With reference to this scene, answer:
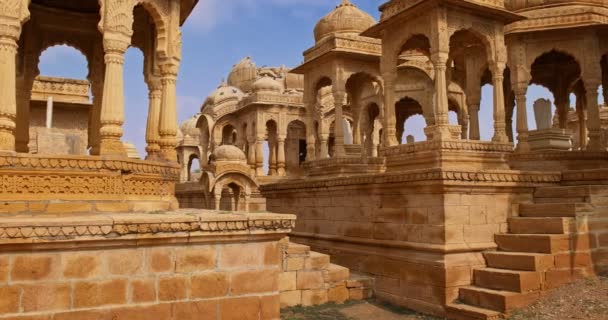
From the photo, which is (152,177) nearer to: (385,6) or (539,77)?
(385,6)

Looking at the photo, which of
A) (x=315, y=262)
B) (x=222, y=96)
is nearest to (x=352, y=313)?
(x=315, y=262)

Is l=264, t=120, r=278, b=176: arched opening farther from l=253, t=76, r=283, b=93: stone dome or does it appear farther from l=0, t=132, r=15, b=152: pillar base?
l=0, t=132, r=15, b=152: pillar base

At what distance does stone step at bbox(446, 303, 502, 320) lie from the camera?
6.90 meters

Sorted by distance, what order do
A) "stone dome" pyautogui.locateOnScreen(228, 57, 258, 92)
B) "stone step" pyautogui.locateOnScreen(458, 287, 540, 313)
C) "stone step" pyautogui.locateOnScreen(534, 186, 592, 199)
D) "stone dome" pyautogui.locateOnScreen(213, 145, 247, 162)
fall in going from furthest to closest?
1. "stone dome" pyautogui.locateOnScreen(228, 57, 258, 92)
2. "stone dome" pyautogui.locateOnScreen(213, 145, 247, 162)
3. "stone step" pyautogui.locateOnScreen(534, 186, 592, 199)
4. "stone step" pyautogui.locateOnScreen(458, 287, 540, 313)

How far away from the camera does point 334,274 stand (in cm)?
855

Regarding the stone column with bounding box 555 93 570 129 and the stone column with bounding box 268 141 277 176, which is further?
the stone column with bounding box 268 141 277 176

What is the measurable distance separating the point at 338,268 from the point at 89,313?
4.84 m

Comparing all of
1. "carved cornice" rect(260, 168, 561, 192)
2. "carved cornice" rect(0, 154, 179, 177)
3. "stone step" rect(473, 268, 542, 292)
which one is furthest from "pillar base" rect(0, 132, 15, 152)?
"stone step" rect(473, 268, 542, 292)

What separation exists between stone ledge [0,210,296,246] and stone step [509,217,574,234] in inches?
181

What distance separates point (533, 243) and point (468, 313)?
4.96ft

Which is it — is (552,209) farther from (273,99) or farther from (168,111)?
(273,99)

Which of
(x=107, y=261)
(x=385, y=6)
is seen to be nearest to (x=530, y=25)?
(x=385, y=6)

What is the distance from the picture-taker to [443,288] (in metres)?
7.75

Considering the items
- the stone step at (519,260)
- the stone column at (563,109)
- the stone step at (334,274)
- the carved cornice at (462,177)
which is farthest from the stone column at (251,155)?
the stone step at (519,260)
